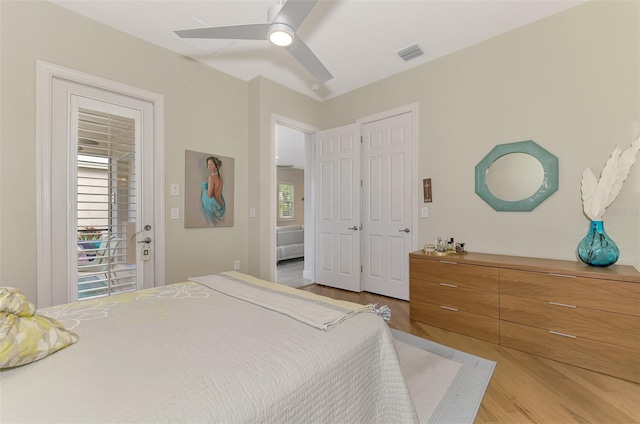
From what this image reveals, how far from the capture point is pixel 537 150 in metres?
2.52

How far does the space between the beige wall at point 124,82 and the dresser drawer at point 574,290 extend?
2.91 meters

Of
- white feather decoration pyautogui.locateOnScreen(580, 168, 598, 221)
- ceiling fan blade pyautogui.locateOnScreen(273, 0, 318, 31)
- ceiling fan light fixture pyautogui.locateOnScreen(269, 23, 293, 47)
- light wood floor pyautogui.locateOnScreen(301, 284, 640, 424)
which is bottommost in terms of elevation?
light wood floor pyautogui.locateOnScreen(301, 284, 640, 424)

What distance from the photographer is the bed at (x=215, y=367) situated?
29.0 inches

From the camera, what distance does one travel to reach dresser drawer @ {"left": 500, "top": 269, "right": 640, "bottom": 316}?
Answer: 1798 millimetres

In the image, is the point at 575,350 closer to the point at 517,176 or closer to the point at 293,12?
the point at 517,176

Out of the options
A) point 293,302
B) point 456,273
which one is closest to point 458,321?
point 456,273

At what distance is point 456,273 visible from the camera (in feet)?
8.24

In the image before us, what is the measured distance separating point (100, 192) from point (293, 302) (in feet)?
7.07

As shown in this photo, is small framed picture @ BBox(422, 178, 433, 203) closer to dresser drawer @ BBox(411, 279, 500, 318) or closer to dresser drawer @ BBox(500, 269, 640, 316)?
dresser drawer @ BBox(411, 279, 500, 318)

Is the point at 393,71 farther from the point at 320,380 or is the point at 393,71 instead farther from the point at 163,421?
the point at 163,421

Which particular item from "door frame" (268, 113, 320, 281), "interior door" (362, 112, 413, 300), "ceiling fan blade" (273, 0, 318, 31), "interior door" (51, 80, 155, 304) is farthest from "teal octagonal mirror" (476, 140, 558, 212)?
"interior door" (51, 80, 155, 304)

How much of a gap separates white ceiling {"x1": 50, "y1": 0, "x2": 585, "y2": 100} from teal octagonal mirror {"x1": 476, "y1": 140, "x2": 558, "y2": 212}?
1.14 metres

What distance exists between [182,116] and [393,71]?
8.28 feet

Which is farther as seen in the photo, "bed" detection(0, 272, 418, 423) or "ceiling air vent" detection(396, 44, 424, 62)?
"ceiling air vent" detection(396, 44, 424, 62)
